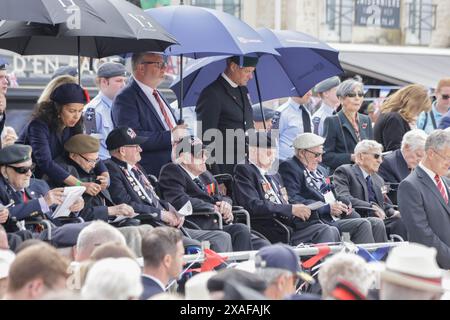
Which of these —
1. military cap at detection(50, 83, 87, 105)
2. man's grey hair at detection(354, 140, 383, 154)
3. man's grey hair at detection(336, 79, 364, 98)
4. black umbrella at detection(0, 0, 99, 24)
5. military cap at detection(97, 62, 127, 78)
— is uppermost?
black umbrella at detection(0, 0, 99, 24)

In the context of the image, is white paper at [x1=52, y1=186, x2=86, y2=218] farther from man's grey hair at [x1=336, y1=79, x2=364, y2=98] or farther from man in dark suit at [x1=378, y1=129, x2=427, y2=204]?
man's grey hair at [x1=336, y1=79, x2=364, y2=98]

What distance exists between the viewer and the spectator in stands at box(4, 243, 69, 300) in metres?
5.50

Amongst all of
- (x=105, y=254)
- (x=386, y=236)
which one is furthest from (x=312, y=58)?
(x=105, y=254)

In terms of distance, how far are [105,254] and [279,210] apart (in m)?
4.20

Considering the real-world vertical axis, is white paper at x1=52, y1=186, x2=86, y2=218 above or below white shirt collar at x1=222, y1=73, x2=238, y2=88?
below

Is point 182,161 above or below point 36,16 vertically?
below

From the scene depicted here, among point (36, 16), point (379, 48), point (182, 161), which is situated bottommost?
point (379, 48)

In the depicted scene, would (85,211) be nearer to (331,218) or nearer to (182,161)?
(182,161)

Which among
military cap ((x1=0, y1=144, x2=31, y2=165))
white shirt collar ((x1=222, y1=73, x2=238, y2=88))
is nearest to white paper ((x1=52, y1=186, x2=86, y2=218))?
military cap ((x1=0, y1=144, x2=31, y2=165))

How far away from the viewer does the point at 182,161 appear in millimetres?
9969

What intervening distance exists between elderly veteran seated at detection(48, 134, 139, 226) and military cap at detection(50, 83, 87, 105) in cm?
30

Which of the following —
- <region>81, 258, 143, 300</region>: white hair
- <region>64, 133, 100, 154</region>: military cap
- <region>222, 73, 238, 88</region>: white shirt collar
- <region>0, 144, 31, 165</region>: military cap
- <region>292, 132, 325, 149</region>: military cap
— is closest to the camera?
<region>81, 258, 143, 300</region>: white hair

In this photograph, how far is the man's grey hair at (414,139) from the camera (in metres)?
11.5

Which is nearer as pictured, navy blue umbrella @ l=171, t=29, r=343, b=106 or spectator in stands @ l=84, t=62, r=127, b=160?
spectator in stands @ l=84, t=62, r=127, b=160
